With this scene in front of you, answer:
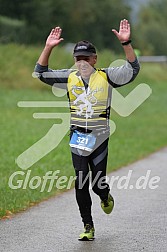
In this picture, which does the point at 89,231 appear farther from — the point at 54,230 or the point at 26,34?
the point at 26,34

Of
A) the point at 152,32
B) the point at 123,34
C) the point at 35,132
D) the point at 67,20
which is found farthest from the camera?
the point at 152,32

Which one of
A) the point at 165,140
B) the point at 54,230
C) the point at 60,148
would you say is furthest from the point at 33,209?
the point at 165,140

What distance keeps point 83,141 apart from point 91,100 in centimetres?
44

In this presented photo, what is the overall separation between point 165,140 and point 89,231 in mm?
12928

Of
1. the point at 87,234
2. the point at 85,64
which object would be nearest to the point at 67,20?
the point at 85,64

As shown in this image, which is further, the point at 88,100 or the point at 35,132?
the point at 35,132

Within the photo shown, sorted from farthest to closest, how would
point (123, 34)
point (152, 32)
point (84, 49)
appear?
1. point (152, 32)
2. point (84, 49)
3. point (123, 34)

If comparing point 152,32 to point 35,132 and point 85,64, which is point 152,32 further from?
point 85,64

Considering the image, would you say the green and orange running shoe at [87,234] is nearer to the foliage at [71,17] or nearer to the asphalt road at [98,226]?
the asphalt road at [98,226]

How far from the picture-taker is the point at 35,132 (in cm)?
2036

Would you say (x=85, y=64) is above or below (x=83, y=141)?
above

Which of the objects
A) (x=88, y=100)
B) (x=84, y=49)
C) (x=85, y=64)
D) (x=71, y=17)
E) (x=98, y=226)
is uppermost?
(x=84, y=49)

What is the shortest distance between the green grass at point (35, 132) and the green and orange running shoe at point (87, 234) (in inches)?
66.5

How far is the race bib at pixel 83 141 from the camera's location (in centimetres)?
807
